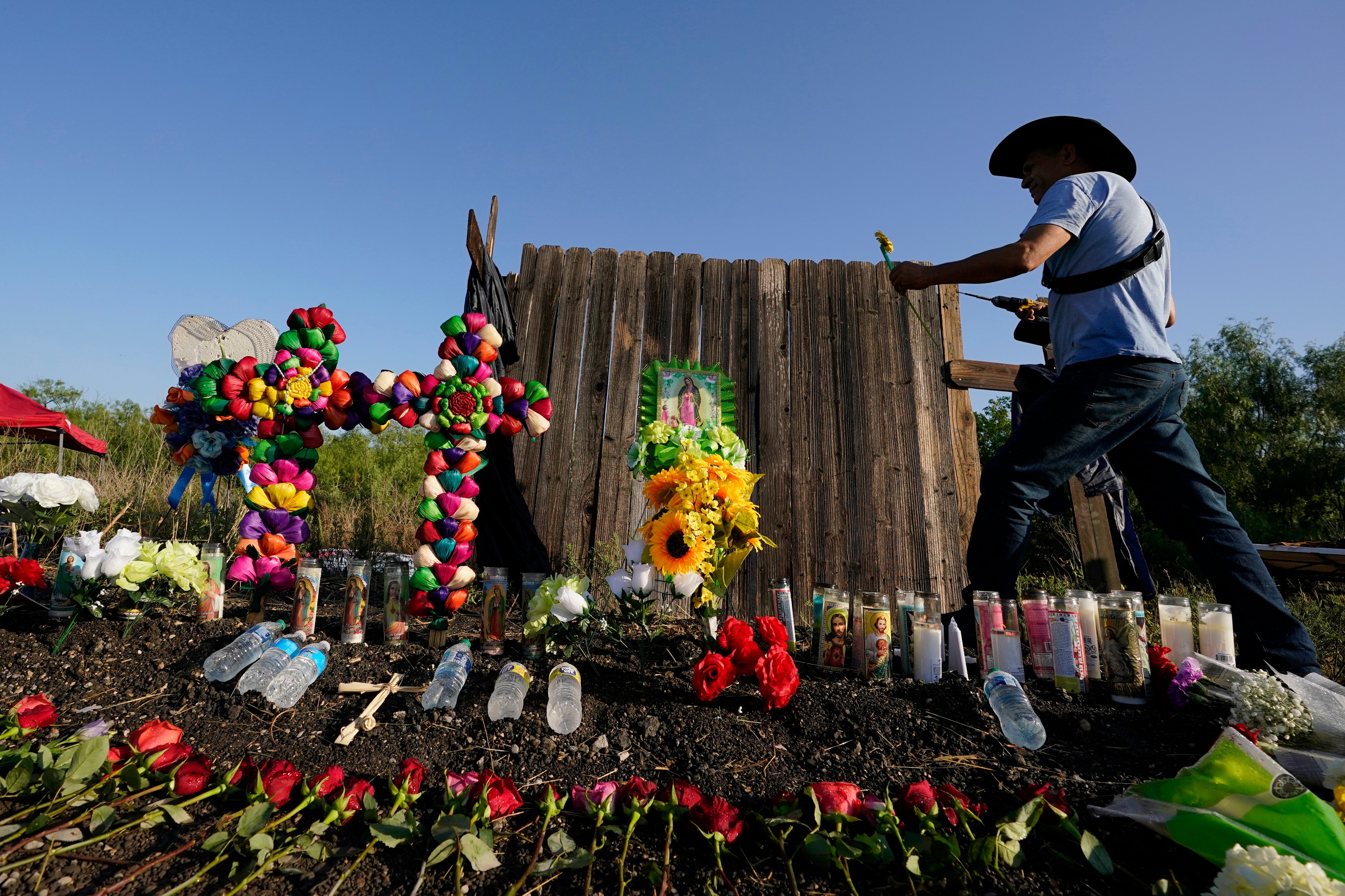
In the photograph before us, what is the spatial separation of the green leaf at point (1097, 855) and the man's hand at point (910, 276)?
5.68 ft

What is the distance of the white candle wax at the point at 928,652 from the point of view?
233 cm

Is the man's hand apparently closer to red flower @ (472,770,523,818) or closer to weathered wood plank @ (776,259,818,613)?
weathered wood plank @ (776,259,818,613)

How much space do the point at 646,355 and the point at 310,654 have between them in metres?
2.87

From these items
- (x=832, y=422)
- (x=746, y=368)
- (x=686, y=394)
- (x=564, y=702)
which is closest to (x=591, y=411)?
(x=686, y=394)

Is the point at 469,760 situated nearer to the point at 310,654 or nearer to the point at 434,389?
the point at 310,654

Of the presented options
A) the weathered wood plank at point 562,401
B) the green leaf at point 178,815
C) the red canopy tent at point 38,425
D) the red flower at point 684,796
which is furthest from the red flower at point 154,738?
the red canopy tent at point 38,425

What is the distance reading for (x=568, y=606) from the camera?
2.35 meters

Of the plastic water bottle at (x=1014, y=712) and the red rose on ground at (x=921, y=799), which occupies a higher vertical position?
the plastic water bottle at (x=1014, y=712)

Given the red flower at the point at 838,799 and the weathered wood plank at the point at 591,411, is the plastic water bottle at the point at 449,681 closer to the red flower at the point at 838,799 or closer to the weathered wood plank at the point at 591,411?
the red flower at the point at 838,799

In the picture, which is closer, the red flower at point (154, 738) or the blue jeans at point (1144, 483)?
the red flower at point (154, 738)

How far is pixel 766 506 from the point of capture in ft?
14.5

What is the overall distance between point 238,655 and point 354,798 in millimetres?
1100

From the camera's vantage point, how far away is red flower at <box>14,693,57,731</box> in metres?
1.95

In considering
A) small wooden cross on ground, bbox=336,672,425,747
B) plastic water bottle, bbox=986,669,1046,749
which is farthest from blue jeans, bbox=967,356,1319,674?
small wooden cross on ground, bbox=336,672,425,747
